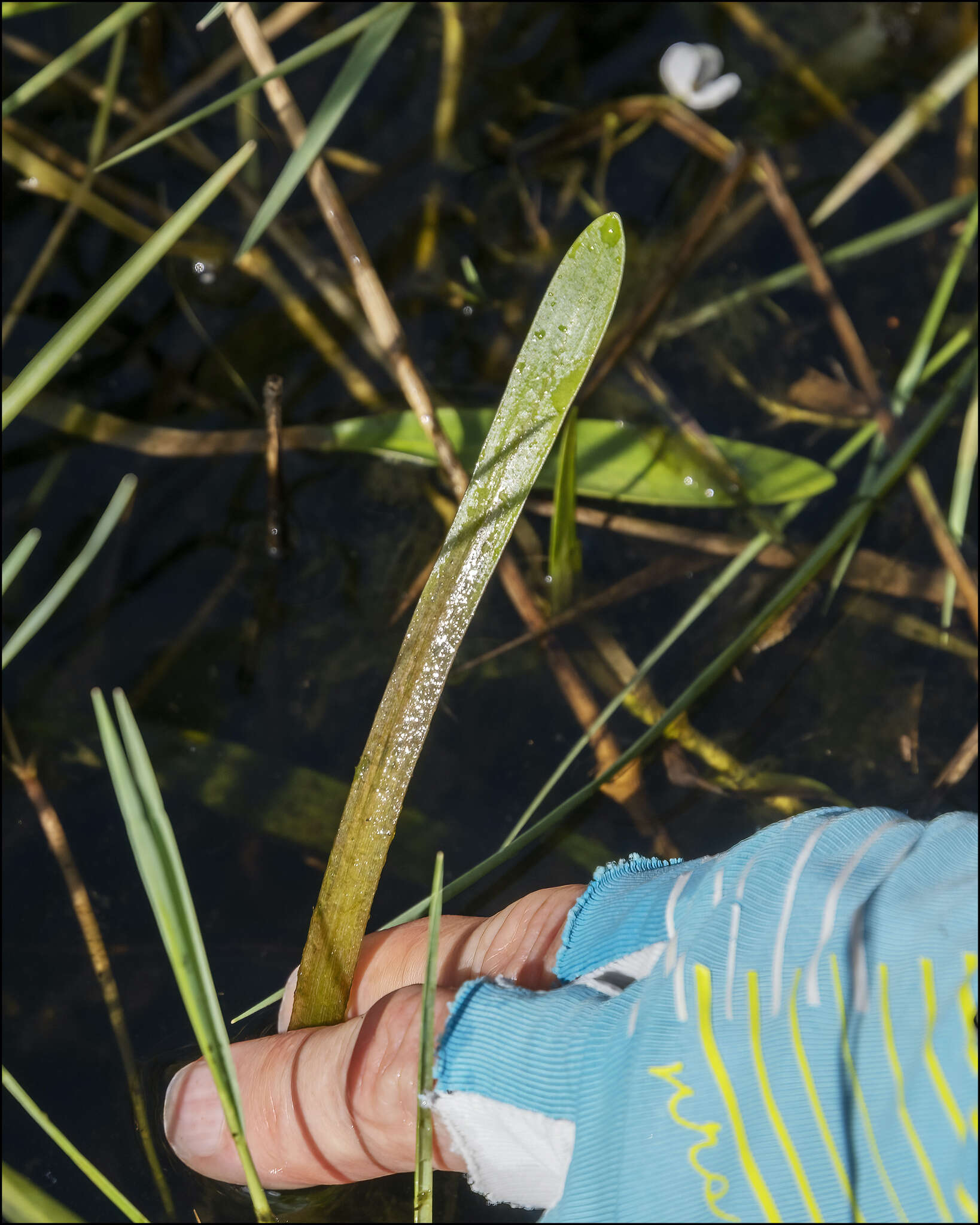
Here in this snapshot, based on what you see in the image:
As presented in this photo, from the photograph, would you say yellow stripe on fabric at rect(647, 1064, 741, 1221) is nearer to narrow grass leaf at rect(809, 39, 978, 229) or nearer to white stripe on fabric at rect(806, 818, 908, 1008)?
white stripe on fabric at rect(806, 818, 908, 1008)

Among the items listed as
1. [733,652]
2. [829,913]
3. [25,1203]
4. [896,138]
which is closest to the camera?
[25,1203]

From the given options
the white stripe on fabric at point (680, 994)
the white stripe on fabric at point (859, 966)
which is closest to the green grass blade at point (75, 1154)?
the white stripe on fabric at point (680, 994)

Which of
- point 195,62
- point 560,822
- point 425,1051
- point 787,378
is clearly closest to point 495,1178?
point 425,1051

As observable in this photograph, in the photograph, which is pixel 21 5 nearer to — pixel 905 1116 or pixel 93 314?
pixel 93 314

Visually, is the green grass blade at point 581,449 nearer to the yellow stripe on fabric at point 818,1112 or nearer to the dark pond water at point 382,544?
the dark pond water at point 382,544

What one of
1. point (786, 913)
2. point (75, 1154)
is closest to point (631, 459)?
point (786, 913)

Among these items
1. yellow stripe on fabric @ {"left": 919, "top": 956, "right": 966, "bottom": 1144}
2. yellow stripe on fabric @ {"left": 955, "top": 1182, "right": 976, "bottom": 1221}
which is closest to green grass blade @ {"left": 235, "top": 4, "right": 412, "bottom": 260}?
yellow stripe on fabric @ {"left": 919, "top": 956, "right": 966, "bottom": 1144}

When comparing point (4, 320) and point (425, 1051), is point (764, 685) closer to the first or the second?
point (425, 1051)
